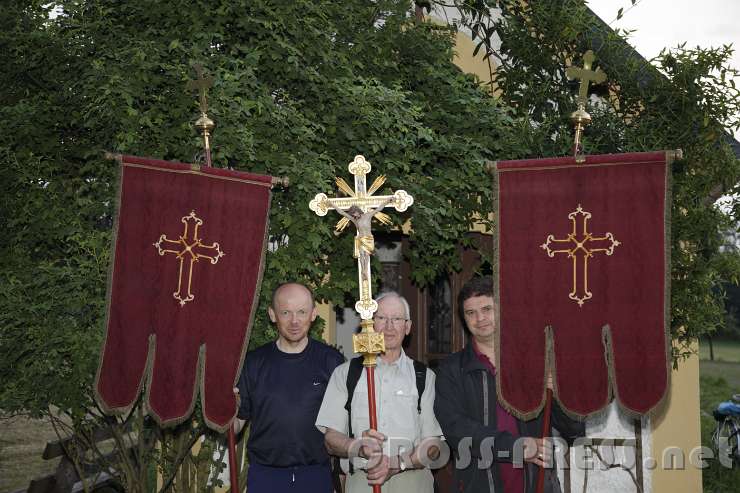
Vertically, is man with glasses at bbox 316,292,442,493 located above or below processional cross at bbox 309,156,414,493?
below

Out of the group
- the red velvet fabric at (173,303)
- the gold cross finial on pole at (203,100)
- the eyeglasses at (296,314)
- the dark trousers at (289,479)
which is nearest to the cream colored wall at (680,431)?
the dark trousers at (289,479)

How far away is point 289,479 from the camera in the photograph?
4.53 metres

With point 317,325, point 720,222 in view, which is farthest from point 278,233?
point 720,222

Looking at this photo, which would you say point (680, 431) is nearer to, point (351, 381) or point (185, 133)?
point (351, 381)

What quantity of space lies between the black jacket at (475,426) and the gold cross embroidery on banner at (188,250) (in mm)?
1399

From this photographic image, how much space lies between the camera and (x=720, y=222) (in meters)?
7.07

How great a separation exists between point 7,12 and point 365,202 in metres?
3.57

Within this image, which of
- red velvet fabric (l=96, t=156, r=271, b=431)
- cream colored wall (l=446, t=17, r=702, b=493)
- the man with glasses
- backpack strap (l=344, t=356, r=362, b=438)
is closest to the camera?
the man with glasses

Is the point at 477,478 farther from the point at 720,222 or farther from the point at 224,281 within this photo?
the point at 720,222

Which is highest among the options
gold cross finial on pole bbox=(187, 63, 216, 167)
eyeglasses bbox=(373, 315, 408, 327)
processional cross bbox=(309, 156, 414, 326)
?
gold cross finial on pole bbox=(187, 63, 216, 167)

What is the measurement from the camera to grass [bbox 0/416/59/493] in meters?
14.8

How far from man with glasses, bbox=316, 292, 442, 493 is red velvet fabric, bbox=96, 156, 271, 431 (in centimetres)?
60

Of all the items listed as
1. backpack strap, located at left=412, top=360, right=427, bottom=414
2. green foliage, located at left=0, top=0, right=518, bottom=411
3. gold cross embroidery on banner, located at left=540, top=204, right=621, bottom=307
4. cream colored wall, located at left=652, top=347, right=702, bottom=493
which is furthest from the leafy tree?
cream colored wall, located at left=652, top=347, right=702, bottom=493

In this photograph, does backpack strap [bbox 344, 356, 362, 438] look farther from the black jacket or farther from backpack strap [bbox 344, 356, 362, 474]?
the black jacket
